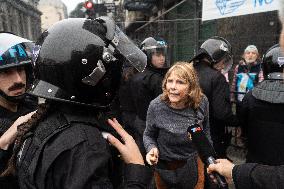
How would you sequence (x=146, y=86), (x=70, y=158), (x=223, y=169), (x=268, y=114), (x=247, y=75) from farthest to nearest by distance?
(x=247, y=75) → (x=146, y=86) → (x=268, y=114) → (x=223, y=169) → (x=70, y=158)

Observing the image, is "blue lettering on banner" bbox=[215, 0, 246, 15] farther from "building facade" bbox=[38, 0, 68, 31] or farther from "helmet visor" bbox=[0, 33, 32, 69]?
"building facade" bbox=[38, 0, 68, 31]

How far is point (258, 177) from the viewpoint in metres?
1.80

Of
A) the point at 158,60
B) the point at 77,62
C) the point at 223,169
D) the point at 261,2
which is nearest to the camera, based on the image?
the point at 77,62

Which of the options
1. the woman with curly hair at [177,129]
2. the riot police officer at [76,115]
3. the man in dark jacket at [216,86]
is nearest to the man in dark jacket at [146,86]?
the man in dark jacket at [216,86]

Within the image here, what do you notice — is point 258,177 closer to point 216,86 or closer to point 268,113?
point 268,113

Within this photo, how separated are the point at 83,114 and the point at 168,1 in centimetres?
1337

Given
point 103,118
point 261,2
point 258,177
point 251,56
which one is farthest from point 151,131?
point 251,56

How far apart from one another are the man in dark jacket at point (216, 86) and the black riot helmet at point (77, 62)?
1.97m

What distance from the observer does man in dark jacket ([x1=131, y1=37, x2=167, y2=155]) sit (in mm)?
4207

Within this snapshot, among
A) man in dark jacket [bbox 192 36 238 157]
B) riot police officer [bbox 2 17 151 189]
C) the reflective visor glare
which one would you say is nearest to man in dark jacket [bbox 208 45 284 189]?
man in dark jacket [bbox 192 36 238 157]

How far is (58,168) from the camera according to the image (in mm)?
1354

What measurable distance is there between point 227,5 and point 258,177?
4.96 m

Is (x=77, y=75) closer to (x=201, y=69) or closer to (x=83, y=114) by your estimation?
(x=83, y=114)

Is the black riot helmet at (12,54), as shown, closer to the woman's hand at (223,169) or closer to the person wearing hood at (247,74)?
the woman's hand at (223,169)
